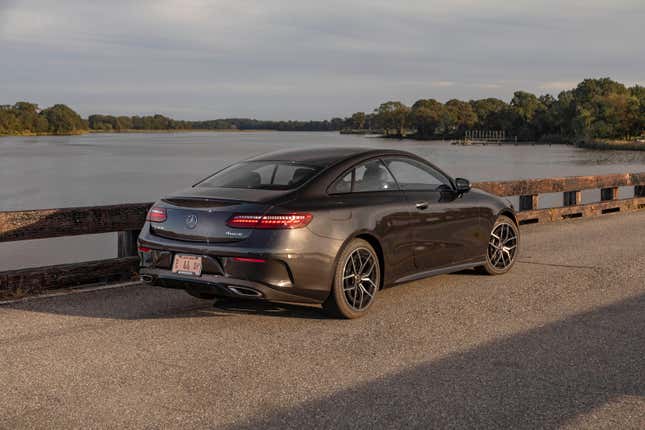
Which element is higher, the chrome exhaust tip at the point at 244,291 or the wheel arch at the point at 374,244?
the wheel arch at the point at 374,244

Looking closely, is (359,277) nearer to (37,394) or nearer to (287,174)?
(287,174)

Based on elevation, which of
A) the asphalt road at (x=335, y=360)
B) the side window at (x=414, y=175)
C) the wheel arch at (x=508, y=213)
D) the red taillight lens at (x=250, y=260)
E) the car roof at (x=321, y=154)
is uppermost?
the car roof at (x=321, y=154)

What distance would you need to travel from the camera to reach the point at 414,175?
7.67 meters

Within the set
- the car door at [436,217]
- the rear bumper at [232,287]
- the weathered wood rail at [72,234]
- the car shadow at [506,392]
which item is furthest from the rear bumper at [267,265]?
the weathered wood rail at [72,234]

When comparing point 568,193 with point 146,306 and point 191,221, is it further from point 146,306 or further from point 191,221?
point 191,221

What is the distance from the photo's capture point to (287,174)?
6.65 metres

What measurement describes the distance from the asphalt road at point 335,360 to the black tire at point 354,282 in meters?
0.15

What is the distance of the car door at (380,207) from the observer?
6.50 metres

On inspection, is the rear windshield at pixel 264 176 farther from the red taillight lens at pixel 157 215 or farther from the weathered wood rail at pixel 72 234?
the weathered wood rail at pixel 72 234

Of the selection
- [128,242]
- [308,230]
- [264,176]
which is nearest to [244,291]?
[308,230]

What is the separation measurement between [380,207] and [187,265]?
1.82m

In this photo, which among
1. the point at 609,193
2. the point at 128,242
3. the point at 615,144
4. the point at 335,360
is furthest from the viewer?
the point at 615,144

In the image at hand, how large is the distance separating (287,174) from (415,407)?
292cm

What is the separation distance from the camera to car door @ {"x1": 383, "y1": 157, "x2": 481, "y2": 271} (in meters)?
7.23
